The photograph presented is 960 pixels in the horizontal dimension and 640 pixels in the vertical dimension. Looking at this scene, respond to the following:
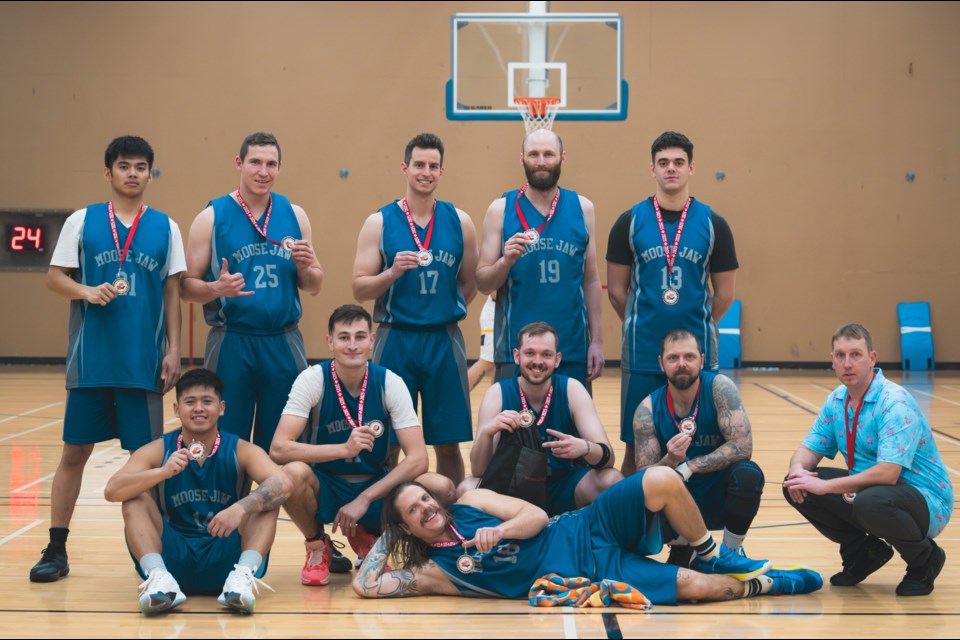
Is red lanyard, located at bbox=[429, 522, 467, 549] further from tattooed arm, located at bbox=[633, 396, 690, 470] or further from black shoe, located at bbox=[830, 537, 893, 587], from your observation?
black shoe, located at bbox=[830, 537, 893, 587]

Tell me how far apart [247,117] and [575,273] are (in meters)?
9.72

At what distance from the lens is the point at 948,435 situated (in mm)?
8969

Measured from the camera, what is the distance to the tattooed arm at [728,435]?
470 centimetres

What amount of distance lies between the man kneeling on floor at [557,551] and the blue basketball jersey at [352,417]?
371 millimetres

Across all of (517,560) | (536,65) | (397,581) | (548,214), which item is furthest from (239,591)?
(536,65)

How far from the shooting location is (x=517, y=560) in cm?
446

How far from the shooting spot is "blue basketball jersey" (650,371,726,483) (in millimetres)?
4801

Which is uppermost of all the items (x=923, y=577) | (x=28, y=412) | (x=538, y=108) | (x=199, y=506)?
(x=538, y=108)

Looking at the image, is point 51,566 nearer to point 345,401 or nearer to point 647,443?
point 345,401

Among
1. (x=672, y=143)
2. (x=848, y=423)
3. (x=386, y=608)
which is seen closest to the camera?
(x=386, y=608)

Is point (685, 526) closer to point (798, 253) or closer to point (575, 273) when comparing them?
point (575, 273)

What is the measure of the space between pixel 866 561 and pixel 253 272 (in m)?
3.06

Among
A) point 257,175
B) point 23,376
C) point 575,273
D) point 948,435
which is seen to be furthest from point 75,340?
point 23,376

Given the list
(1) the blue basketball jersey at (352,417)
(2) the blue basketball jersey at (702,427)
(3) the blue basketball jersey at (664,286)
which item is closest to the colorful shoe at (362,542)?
(1) the blue basketball jersey at (352,417)
